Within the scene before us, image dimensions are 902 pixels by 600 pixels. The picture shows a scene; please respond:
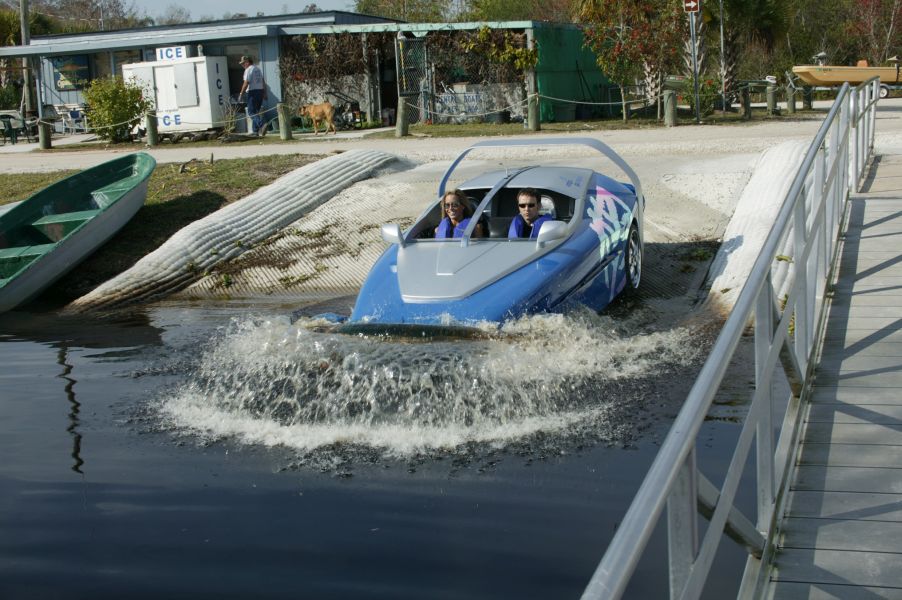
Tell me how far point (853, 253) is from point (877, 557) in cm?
496

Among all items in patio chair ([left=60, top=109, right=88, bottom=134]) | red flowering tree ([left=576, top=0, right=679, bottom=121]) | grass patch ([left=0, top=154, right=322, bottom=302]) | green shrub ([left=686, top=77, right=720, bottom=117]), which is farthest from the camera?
patio chair ([left=60, top=109, right=88, bottom=134])

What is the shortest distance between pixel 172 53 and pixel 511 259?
23.3 m

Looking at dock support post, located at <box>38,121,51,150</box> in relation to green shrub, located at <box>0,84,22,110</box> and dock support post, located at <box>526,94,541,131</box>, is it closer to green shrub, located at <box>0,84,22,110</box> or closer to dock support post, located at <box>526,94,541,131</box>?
green shrub, located at <box>0,84,22,110</box>

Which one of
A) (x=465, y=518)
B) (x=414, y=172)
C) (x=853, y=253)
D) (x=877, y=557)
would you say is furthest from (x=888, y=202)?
(x=414, y=172)

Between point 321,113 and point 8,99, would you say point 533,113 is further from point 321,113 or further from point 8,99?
point 8,99

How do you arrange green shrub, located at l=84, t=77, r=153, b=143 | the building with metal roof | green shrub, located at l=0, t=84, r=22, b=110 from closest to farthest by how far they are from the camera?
green shrub, located at l=84, t=77, r=153, b=143
the building with metal roof
green shrub, located at l=0, t=84, r=22, b=110

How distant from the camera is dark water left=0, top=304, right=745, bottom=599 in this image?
5305 millimetres

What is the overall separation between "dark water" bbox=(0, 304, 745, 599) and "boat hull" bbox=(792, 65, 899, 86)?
78.0ft

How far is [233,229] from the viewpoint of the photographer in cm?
1551

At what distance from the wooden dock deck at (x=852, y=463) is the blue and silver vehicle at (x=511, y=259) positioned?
102 inches

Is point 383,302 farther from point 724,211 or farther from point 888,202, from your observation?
point 724,211

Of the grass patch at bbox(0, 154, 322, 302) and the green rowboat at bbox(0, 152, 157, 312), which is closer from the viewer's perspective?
the green rowboat at bbox(0, 152, 157, 312)

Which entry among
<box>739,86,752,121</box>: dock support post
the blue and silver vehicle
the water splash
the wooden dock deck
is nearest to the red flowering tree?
<box>739,86,752,121</box>: dock support post

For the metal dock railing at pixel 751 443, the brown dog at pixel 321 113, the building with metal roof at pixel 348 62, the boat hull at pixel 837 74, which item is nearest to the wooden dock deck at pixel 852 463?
the metal dock railing at pixel 751 443
